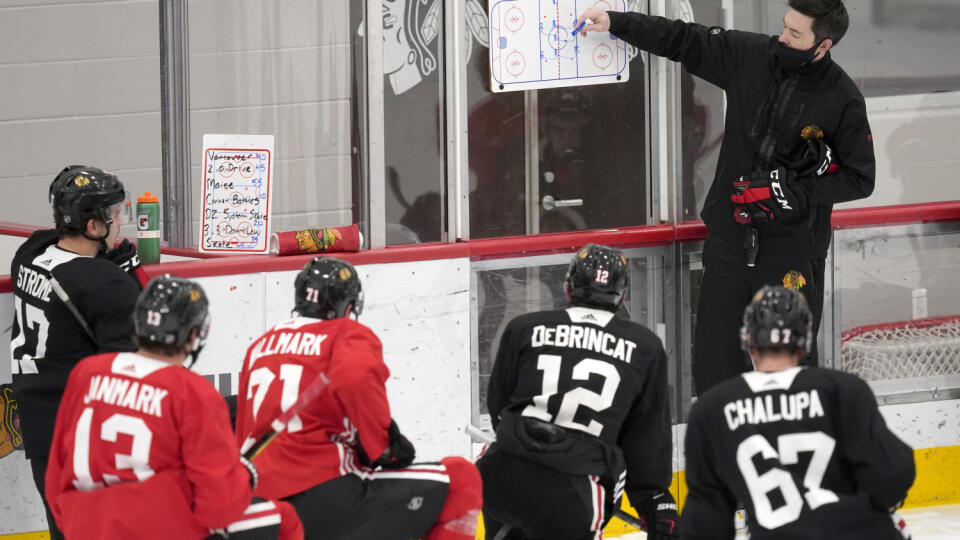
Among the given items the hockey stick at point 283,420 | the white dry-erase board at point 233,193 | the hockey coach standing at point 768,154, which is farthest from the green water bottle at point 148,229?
the hockey coach standing at point 768,154

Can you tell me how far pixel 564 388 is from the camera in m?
3.49

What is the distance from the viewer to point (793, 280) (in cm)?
446

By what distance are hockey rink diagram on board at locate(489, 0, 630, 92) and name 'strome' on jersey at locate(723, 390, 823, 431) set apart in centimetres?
204

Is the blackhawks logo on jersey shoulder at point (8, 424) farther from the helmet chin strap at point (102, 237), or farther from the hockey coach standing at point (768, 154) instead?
the hockey coach standing at point (768, 154)

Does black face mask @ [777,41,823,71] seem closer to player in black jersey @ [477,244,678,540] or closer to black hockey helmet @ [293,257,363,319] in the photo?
player in black jersey @ [477,244,678,540]

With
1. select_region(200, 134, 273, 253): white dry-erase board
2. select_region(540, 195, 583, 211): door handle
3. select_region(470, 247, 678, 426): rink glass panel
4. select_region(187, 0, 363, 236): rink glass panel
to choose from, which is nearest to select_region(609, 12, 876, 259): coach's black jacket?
select_region(470, 247, 678, 426): rink glass panel

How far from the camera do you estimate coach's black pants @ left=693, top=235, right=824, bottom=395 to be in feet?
14.6

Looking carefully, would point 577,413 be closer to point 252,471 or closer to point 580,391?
point 580,391

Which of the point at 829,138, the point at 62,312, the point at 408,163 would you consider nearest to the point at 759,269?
the point at 829,138

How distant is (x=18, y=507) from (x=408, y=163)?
1613 mm

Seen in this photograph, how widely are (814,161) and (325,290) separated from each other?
178 cm

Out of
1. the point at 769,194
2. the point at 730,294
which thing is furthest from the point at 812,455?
the point at 730,294

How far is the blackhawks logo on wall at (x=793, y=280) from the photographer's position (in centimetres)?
445

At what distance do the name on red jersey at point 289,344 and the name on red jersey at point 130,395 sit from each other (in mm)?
446
